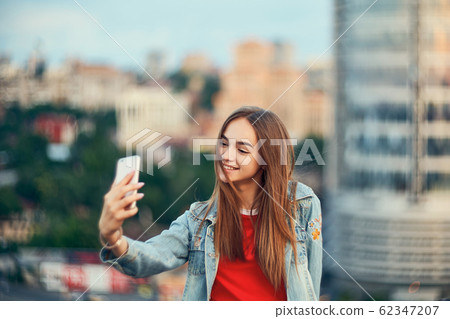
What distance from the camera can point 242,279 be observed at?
736mm

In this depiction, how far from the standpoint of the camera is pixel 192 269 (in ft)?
2.39

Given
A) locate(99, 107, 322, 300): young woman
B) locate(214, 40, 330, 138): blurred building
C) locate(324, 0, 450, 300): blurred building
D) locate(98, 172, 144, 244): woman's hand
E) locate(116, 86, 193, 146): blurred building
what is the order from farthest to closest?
locate(214, 40, 330, 138): blurred building < locate(324, 0, 450, 300): blurred building < locate(116, 86, 193, 146): blurred building < locate(99, 107, 322, 300): young woman < locate(98, 172, 144, 244): woman's hand

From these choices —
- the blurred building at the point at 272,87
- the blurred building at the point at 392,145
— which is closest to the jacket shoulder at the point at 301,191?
the blurred building at the point at 392,145

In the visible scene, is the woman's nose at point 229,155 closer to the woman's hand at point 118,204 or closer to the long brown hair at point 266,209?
the long brown hair at point 266,209

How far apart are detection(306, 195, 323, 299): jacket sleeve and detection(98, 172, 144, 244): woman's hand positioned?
0.22 meters

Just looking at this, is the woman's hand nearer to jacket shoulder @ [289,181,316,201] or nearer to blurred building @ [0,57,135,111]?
jacket shoulder @ [289,181,316,201]

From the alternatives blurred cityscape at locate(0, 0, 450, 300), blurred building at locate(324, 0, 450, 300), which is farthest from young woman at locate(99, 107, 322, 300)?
blurred building at locate(324, 0, 450, 300)

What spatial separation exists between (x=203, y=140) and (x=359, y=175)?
9612mm

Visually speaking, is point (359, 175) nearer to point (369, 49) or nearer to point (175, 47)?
point (369, 49)

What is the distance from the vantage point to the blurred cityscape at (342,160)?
9.35 m

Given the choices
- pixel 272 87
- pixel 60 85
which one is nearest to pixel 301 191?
pixel 272 87

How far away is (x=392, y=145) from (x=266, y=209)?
9.69 metres

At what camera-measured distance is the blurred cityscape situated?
9.35m

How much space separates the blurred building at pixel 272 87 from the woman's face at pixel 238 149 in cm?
905
